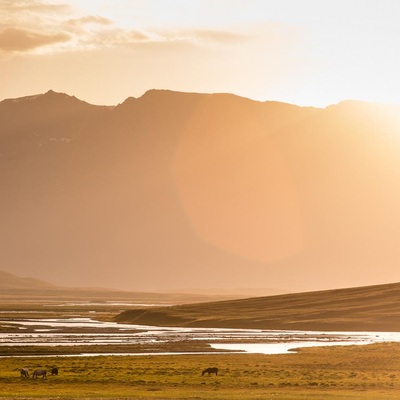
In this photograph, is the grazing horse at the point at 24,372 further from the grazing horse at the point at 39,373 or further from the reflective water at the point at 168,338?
the reflective water at the point at 168,338

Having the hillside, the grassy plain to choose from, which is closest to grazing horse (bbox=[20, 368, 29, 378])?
the grassy plain

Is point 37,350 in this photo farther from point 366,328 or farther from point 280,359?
point 366,328

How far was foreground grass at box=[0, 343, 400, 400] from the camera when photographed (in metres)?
56.7

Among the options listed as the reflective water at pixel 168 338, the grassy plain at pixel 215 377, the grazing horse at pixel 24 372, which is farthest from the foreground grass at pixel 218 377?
the reflective water at pixel 168 338

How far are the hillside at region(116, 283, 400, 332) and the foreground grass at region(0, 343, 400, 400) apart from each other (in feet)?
197

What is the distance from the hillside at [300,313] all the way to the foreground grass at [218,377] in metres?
60.2

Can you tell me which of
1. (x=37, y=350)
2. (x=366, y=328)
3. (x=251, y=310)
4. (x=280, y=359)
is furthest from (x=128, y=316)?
(x=280, y=359)

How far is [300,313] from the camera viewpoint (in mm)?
161250

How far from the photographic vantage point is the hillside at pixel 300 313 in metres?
147

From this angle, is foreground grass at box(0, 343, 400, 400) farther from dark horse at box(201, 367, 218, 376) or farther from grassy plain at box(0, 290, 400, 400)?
dark horse at box(201, 367, 218, 376)

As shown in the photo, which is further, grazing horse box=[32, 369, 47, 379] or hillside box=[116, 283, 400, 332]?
hillside box=[116, 283, 400, 332]

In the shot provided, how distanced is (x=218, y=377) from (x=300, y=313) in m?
95.7

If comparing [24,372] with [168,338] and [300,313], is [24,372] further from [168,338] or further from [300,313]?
[300,313]

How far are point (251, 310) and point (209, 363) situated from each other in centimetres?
9934
